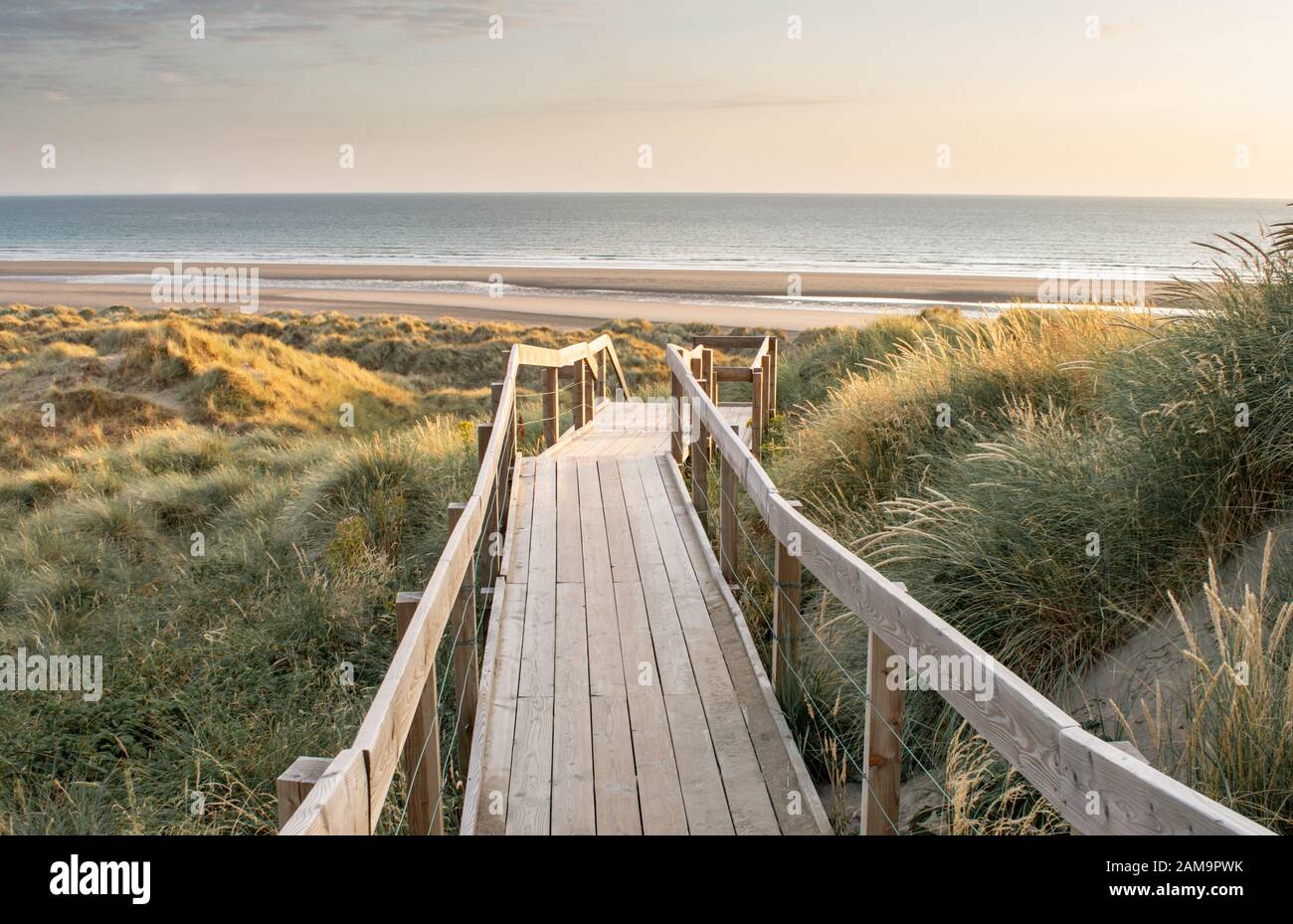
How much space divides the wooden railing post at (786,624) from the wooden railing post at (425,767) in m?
1.81

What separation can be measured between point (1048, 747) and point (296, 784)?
64.3 inches

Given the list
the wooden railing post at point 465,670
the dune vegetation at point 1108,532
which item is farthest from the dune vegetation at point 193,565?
the dune vegetation at point 1108,532

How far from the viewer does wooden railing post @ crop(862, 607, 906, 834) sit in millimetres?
3246

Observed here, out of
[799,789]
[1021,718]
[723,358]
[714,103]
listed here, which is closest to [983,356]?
[799,789]

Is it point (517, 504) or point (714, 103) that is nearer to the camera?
point (517, 504)

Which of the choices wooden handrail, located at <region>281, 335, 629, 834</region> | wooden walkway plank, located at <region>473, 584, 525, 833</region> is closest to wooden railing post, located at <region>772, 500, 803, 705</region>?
wooden walkway plank, located at <region>473, 584, 525, 833</region>

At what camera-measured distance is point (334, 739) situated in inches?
248

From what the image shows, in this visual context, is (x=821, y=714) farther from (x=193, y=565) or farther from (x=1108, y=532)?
(x=193, y=565)

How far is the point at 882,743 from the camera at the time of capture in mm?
3301

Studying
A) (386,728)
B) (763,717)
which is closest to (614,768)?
(763,717)

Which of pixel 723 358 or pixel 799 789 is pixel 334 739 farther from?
pixel 723 358

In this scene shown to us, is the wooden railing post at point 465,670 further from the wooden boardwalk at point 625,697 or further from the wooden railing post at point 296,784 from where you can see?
the wooden railing post at point 296,784
